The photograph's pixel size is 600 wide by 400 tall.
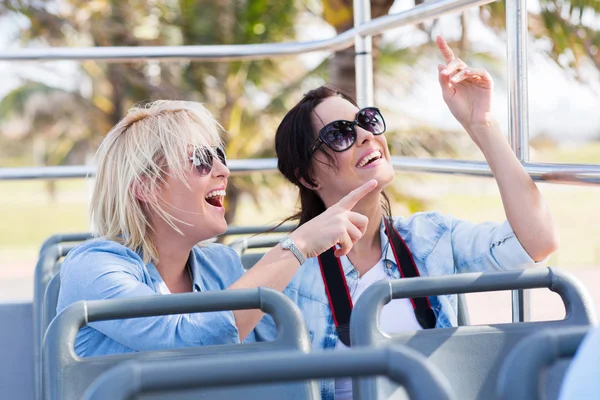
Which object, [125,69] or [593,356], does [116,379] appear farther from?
[125,69]

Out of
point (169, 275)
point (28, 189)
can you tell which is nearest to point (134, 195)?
point (169, 275)

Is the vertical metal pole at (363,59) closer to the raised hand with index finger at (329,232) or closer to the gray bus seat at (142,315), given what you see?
the raised hand with index finger at (329,232)

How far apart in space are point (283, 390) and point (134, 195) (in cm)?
68

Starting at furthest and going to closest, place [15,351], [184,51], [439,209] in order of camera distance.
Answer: [439,209], [184,51], [15,351]

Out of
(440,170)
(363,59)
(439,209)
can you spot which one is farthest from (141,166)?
(439,209)

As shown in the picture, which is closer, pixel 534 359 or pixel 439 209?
pixel 534 359

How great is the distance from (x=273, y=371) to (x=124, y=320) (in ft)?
2.53

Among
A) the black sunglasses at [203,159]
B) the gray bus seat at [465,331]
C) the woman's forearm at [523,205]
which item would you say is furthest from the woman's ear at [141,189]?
the woman's forearm at [523,205]

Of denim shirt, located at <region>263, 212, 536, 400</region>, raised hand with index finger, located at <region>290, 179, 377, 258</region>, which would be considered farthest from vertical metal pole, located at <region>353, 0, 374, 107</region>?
raised hand with index finger, located at <region>290, 179, 377, 258</region>

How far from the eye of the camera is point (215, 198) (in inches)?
76.6

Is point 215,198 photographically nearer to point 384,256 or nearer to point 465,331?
point 384,256

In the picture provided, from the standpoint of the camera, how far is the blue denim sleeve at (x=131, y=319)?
1.60 metres

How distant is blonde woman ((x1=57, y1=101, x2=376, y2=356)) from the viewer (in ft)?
5.48

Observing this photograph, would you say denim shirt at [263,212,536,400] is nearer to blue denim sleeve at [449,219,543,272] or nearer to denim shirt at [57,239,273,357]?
blue denim sleeve at [449,219,543,272]
